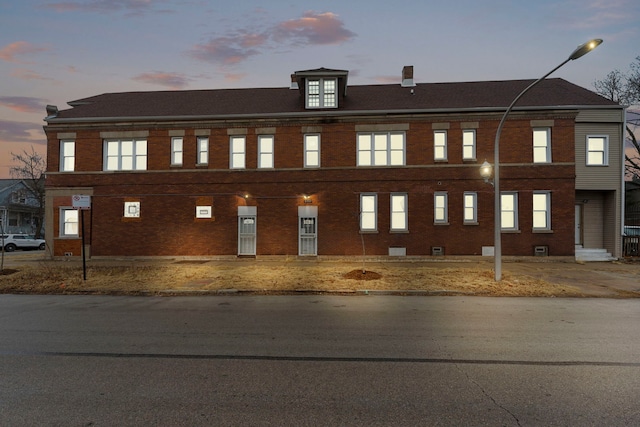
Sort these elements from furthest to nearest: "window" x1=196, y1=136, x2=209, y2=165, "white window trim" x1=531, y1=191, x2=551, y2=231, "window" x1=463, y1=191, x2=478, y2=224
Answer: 1. "window" x1=196, y1=136, x2=209, y2=165
2. "window" x1=463, y1=191, x2=478, y2=224
3. "white window trim" x1=531, y1=191, x2=551, y2=231

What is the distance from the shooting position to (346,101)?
75.2 feet

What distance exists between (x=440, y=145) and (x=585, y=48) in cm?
1092

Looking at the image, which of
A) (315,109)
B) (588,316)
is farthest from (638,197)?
(588,316)

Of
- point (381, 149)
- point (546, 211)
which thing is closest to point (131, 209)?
point (381, 149)

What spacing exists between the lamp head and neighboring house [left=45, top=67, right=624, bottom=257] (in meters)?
10.2

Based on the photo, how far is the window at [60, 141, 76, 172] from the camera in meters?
22.8

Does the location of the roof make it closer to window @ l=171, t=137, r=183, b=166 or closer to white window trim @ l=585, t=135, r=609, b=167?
window @ l=171, t=137, r=183, b=166

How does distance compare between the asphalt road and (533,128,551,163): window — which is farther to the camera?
(533,128,551,163): window

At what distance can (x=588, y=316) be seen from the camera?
898cm

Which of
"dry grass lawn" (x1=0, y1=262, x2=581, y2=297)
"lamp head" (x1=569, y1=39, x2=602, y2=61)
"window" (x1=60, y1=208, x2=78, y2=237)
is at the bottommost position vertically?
"dry grass lawn" (x1=0, y1=262, x2=581, y2=297)

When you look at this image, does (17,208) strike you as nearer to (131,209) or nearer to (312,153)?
(131,209)

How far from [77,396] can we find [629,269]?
68.7 feet

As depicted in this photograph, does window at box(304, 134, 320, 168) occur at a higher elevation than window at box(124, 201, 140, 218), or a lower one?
higher

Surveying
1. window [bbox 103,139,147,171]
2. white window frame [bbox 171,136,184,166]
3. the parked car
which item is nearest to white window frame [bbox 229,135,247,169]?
white window frame [bbox 171,136,184,166]
